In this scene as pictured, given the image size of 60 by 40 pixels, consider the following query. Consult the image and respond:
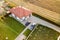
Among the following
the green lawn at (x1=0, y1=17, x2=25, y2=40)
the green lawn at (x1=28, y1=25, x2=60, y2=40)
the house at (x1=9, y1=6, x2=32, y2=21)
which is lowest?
the green lawn at (x1=0, y1=17, x2=25, y2=40)

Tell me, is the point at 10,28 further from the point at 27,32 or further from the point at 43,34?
the point at 43,34

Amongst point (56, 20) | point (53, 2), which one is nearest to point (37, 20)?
point (56, 20)

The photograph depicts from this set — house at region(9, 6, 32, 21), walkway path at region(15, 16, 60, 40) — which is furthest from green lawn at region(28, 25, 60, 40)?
house at region(9, 6, 32, 21)

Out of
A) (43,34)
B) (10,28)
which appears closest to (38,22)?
(43,34)

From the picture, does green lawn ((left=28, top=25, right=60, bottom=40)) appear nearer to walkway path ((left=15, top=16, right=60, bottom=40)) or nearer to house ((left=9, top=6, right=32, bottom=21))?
walkway path ((left=15, top=16, right=60, bottom=40))

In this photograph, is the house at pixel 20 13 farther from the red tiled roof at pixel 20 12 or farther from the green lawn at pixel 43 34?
the green lawn at pixel 43 34

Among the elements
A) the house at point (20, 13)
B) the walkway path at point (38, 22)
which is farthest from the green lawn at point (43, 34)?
the house at point (20, 13)
